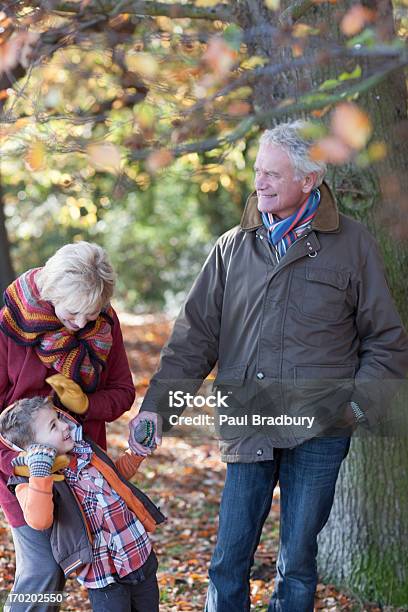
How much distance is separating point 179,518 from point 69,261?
10.1 ft

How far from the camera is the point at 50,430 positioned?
3.17 m

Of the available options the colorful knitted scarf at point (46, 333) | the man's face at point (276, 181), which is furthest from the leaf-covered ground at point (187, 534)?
the man's face at point (276, 181)

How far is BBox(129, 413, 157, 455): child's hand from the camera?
3.46m

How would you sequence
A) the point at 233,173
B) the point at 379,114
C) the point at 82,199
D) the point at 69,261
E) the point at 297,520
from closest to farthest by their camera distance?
the point at 69,261, the point at 297,520, the point at 379,114, the point at 82,199, the point at 233,173

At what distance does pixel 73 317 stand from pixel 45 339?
0.14 meters

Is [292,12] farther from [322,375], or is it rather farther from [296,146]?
[322,375]

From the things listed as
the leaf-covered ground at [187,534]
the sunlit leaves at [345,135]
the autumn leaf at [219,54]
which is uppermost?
the autumn leaf at [219,54]

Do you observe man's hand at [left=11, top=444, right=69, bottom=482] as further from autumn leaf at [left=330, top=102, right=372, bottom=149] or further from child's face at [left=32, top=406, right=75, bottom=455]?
autumn leaf at [left=330, top=102, right=372, bottom=149]

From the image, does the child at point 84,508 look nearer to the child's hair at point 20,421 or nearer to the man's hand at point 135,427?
the child's hair at point 20,421

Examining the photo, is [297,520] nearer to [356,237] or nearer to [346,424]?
[346,424]

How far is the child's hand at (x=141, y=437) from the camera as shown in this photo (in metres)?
3.46

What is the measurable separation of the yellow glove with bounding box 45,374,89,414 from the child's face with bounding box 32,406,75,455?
79 millimetres

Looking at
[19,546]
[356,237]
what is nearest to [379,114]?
[356,237]

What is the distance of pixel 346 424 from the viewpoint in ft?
11.4
